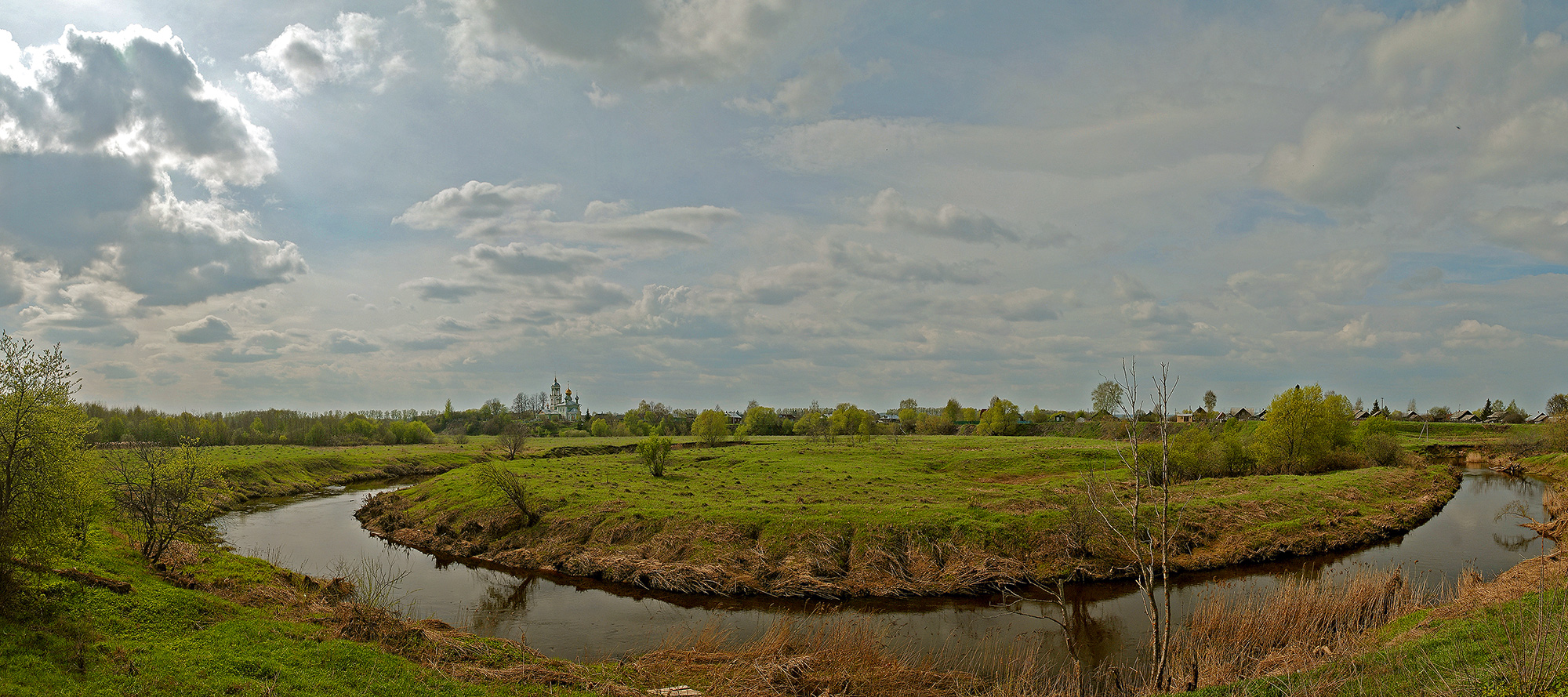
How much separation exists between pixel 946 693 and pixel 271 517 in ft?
179

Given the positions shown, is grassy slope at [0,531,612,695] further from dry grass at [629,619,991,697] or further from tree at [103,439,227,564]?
tree at [103,439,227,564]

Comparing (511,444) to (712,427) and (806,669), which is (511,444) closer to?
(712,427)

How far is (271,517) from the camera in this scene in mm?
50875

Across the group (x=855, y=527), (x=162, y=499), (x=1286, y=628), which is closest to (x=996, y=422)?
(x=855, y=527)

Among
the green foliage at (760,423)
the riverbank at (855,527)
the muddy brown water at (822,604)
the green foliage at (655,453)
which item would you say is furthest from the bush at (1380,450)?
the green foliage at (760,423)

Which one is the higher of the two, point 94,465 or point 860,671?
point 94,465

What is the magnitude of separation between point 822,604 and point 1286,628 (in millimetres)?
15791

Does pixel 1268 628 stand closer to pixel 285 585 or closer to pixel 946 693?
pixel 946 693

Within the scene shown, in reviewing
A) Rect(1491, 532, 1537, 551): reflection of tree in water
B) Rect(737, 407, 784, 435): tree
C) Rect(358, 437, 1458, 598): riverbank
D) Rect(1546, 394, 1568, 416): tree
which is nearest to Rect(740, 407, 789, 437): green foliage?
Rect(737, 407, 784, 435): tree

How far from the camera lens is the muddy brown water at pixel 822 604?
76.3 feet

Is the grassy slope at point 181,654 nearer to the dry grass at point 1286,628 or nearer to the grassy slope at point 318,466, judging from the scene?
the dry grass at point 1286,628

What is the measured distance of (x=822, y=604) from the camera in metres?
28.0

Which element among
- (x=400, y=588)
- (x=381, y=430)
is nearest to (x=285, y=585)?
(x=400, y=588)

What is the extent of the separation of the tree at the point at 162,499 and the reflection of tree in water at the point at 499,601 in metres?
10.8
